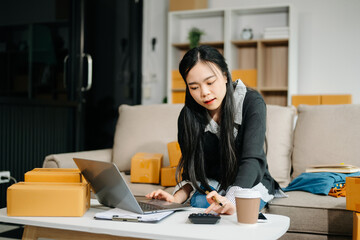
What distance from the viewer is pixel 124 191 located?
1.32 meters

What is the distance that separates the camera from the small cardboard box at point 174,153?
234 centimetres

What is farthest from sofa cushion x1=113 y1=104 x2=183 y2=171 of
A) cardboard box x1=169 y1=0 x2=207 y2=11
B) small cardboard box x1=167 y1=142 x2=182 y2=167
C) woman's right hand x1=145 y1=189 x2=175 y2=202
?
cardboard box x1=169 y1=0 x2=207 y2=11

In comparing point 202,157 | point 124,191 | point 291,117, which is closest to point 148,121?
point 291,117

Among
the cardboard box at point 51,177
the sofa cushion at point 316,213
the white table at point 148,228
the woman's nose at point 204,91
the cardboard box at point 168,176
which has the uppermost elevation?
the woman's nose at point 204,91

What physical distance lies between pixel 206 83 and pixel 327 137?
108 centimetres

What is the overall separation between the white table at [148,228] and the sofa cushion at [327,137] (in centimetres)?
111

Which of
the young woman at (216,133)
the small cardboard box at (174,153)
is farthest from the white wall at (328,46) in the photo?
the young woman at (216,133)

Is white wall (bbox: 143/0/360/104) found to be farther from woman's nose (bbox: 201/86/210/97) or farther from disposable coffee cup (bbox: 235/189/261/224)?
disposable coffee cup (bbox: 235/189/261/224)

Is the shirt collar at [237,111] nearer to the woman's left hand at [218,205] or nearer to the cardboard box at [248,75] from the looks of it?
the woman's left hand at [218,205]

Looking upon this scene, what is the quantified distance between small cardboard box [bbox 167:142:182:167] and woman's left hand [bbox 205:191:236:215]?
39.9 inches

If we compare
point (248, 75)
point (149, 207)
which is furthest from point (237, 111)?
point (248, 75)

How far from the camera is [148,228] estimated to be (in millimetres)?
1188

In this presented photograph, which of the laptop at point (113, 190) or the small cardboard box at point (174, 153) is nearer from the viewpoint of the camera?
the laptop at point (113, 190)

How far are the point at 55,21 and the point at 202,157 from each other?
7.50ft
